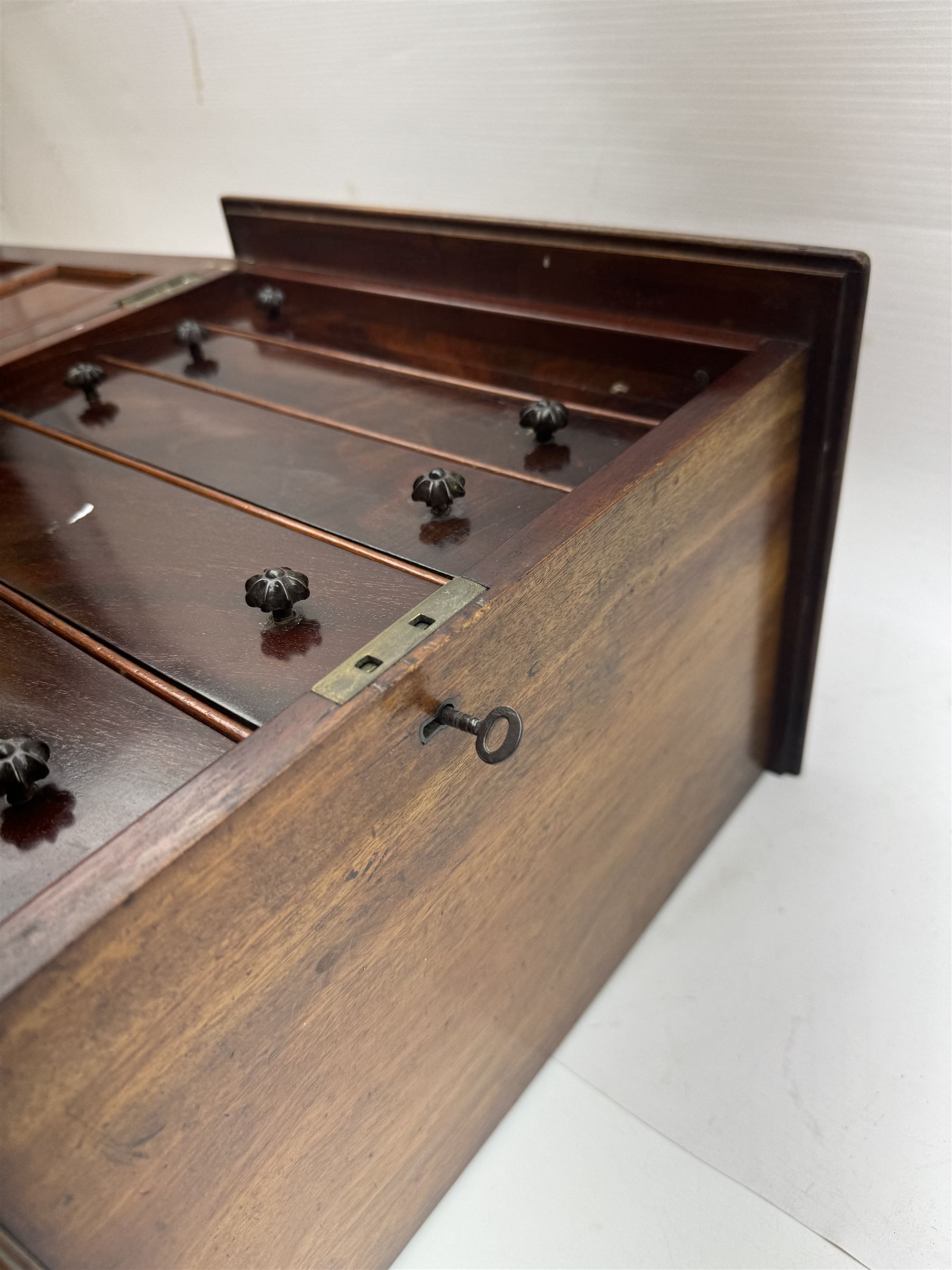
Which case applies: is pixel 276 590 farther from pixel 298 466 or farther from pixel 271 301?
pixel 271 301

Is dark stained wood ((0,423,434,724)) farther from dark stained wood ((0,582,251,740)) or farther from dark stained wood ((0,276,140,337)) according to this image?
dark stained wood ((0,276,140,337))

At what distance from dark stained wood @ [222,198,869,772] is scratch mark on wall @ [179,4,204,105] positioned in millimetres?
622

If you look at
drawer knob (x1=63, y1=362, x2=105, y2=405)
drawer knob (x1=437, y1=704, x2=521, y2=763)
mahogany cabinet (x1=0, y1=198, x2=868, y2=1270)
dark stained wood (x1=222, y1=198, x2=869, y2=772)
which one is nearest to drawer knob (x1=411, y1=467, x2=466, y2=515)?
mahogany cabinet (x1=0, y1=198, x2=868, y2=1270)

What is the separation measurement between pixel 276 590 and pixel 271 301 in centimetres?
88

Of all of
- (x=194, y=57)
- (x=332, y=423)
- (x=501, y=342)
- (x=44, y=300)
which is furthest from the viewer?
(x=194, y=57)

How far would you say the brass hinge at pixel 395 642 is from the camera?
0.75 metres

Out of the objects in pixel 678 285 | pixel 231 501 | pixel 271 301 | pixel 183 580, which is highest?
pixel 678 285

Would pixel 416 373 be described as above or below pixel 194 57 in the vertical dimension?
below

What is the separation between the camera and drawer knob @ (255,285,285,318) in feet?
5.22

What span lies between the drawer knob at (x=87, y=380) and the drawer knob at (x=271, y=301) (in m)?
0.32

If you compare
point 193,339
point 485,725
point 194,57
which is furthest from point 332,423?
point 194,57

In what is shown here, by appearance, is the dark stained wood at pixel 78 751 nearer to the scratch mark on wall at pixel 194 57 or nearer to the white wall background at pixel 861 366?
the white wall background at pixel 861 366

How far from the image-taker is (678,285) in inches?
50.8

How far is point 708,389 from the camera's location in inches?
44.5
